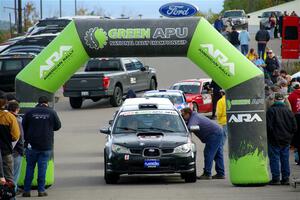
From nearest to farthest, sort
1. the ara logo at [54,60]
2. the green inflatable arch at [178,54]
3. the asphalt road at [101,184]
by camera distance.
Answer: the asphalt road at [101,184], the green inflatable arch at [178,54], the ara logo at [54,60]

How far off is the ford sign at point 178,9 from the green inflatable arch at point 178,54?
22.7 feet

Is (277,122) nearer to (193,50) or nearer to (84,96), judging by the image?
(193,50)

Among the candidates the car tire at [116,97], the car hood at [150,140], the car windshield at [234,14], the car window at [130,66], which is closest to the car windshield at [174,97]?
the car tire at [116,97]

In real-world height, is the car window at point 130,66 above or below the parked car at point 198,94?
above

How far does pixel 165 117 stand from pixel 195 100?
48.2 ft

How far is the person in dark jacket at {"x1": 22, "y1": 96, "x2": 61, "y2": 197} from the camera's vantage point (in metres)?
18.2

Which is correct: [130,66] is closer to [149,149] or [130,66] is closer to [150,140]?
[150,140]

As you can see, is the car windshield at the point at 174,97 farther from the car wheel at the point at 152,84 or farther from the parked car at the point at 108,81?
the car wheel at the point at 152,84

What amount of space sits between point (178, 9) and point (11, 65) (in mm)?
13816

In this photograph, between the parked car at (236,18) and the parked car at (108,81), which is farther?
the parked car at (236,18)

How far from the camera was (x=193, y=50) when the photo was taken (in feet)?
63.5

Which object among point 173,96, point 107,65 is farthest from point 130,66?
point 173,96

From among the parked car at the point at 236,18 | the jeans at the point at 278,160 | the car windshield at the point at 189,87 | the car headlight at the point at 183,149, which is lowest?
the jeans at the point at 278,160

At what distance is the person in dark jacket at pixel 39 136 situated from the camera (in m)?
18.2
